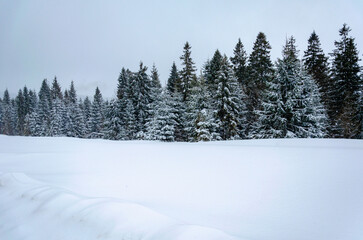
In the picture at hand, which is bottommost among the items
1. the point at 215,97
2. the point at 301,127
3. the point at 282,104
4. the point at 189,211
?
the point at 189,211

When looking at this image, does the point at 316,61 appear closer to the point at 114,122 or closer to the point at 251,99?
the point at 251,99

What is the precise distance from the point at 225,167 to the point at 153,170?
5.52ft

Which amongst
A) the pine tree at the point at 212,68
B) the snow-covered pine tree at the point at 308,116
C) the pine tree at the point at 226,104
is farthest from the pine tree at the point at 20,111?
the snow-covered pine tree at the point at 308,116

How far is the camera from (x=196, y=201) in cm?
280

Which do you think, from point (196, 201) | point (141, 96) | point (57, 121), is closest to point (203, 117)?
point (141, 96)

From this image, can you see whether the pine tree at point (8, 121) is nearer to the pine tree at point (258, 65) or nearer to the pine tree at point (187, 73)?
the pine tree at point (187, 73)

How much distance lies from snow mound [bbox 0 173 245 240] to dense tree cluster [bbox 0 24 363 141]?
14.6 metres

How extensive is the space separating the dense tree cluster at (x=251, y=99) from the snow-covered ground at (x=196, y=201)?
12.1m

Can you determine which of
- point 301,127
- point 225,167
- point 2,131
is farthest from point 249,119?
point 2,131

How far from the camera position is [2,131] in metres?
63.1

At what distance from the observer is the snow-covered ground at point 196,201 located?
1.95m

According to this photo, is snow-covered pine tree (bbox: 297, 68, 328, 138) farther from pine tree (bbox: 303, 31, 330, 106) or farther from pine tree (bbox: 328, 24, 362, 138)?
pine tree (bbox: 303, 31, 330, 106)

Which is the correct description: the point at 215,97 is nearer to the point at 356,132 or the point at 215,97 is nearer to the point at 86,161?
the point at 356,132

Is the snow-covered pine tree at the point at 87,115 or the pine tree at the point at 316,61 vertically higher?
the pine tree at the point at 316,61
